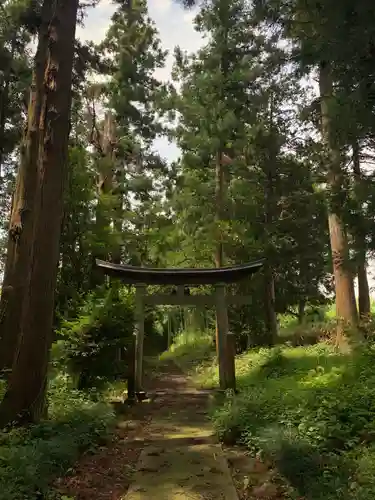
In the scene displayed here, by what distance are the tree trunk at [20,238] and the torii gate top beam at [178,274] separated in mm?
2483

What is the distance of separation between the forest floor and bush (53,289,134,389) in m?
1.38


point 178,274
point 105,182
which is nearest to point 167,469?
point 178,274

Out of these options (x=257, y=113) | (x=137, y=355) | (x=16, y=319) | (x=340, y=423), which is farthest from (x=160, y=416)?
(x=257, y=113)

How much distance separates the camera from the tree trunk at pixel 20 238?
9.40 m

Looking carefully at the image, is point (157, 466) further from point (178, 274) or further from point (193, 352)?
point (193, 352)

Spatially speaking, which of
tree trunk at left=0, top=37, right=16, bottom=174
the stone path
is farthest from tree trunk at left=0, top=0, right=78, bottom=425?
tree trunk at left=0, top=37, right=16, bottom=174

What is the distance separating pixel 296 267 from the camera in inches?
802

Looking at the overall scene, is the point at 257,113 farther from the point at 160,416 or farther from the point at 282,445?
the point at 282,445

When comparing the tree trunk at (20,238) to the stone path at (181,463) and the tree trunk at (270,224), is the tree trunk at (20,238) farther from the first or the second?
the tree trunk at (270,224)

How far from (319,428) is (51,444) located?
10.8ft

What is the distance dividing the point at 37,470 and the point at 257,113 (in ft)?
53.5

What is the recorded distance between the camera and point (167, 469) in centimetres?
567

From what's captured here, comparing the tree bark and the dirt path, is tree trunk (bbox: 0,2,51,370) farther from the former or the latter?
the tree bark

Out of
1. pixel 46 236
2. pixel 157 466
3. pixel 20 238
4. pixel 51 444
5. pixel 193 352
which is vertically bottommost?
pixel 157 466
